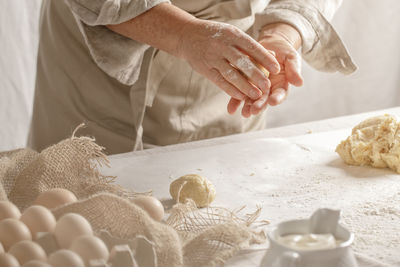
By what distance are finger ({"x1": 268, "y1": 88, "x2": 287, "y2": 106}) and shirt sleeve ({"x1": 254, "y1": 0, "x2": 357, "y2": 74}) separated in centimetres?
27

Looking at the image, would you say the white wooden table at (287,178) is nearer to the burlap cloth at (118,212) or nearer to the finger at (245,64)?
the burlap cloth at (118,212)

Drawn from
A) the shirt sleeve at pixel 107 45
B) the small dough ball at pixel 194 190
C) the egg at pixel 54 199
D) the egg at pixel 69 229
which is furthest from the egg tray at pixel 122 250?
the shirt sleeve at pixel 107 45

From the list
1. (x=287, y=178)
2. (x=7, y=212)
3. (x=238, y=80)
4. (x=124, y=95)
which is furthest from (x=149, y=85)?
(x=7, y=212)

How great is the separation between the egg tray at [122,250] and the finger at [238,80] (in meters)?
0.52

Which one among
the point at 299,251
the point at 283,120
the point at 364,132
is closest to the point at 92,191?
the point at 299,251

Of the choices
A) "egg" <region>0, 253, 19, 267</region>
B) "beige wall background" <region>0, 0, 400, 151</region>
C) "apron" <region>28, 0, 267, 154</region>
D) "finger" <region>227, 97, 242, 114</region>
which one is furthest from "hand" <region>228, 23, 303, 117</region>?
"beige wall background" <region>0, 0, 400, 151</region>

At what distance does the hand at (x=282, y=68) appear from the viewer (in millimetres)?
1249

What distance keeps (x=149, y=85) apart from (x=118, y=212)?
2.25 ft

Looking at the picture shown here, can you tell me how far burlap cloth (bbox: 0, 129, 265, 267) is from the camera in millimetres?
808

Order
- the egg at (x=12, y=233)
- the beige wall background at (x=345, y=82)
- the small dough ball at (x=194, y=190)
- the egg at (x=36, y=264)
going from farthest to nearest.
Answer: the beige wall background at (x=345, y=82)
the small dough ball at (x=194, y=190)
the egg at (x=12, y=233)
the egg at (x=36, y=264)

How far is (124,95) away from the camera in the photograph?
1.58 metres

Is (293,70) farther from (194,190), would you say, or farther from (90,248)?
Answer: (90,248)

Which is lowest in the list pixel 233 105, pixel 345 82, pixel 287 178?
pixel 345 82

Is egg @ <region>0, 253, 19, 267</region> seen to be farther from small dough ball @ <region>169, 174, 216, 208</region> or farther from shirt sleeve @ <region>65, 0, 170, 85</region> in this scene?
shirt sleeve @ <region>65, 0, 170, 85</region>
